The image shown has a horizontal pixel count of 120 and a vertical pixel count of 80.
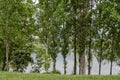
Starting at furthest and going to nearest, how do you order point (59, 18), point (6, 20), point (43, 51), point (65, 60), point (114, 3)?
point (65, 60) → point (43, 51) → point (59, 18) → point (6, 20) → point (114, 3)

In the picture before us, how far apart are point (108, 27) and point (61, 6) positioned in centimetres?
678

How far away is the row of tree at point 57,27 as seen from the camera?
4300cm

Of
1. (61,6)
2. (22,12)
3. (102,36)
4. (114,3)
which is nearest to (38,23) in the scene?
(22,12)

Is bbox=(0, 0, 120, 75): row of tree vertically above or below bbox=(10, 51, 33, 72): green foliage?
above

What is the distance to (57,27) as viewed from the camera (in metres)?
48.5

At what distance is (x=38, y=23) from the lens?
1893 inches

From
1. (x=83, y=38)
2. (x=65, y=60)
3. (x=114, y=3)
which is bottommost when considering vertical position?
(x=65, y=60)

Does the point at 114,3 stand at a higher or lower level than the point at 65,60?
higher

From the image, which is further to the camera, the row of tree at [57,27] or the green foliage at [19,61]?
the green foliage at [19,61]

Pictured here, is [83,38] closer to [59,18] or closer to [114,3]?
[59,18]

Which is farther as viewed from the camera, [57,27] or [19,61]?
[19,61]

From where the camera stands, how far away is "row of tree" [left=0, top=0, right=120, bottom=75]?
4300 cm

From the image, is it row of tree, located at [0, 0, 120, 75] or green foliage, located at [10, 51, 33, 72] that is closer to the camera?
row of tree, located at [0, 0, 120, 75]

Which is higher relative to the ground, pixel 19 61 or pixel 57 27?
pixel 57 27
